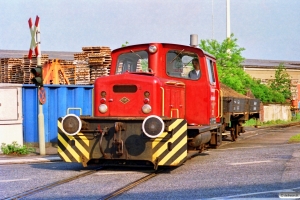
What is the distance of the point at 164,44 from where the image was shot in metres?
12.7

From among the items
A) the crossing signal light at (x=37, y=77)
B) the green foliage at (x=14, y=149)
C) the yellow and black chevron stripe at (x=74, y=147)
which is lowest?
the green foliage at (x=14, y=149)

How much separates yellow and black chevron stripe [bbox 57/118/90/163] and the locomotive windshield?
7.28ft

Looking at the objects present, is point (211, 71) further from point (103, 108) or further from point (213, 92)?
point (103, 108)

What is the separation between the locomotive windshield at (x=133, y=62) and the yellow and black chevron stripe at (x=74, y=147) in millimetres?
2218

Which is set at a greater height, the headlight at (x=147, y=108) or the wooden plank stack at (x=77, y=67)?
the wooden plank stack at (x=77, y=67)

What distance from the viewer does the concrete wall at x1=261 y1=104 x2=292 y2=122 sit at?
43.9 meters

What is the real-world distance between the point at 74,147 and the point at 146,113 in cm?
167

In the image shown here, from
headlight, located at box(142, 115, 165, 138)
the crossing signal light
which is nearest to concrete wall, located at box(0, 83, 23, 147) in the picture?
the crossing signal light

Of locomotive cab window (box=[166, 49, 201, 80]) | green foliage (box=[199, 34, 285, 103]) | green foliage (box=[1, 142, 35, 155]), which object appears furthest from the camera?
green foliage (box=[199, 34, 285, 103])

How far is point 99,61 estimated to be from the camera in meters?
23.1

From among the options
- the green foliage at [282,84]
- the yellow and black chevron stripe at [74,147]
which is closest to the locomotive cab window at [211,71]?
the yellow and black chevron stripe at [74,147]

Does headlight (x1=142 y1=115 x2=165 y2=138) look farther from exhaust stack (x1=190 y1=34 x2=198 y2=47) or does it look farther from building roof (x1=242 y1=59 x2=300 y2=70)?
building roof (x1=242 y1=59 x2=300 y2=70)

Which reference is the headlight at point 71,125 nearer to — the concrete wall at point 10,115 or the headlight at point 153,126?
the headlight at point 153,126

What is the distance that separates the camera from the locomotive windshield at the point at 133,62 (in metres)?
12.8
